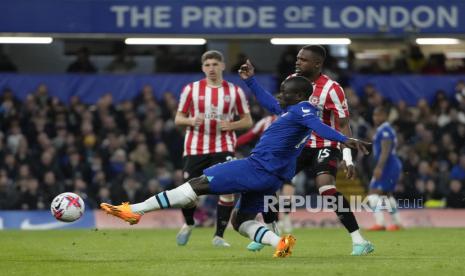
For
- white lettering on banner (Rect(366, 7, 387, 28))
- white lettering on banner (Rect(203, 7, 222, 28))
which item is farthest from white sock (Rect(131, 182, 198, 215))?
white lettering on banner (Rect(366, 7, 387, 28))

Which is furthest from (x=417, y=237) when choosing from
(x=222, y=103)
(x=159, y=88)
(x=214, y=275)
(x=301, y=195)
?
(x=159, y=88)

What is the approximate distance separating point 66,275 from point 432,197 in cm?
1212

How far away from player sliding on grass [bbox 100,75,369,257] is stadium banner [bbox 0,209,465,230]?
28.7ft

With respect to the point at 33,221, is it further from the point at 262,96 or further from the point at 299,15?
the point at 262,96

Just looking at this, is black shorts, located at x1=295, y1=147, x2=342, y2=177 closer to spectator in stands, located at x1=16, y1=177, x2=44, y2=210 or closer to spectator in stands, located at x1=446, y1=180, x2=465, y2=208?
spectator in stands, located at x1=446, y1=180, x2=465, y2=208

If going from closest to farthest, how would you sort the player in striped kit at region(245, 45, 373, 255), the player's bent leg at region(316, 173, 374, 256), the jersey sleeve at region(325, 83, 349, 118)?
the player's bent leg at region(316, 173, 374, 256) < the player in striped kit at region(245, 45, 373, 255) < the jersey sleeve at region(325, 83, 349, 118)

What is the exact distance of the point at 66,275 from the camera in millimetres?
8633

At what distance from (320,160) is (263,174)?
1.62 metres

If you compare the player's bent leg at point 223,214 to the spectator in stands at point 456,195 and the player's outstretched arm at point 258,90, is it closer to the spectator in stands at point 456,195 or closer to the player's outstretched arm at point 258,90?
the player's outstretched arm at point 258,90

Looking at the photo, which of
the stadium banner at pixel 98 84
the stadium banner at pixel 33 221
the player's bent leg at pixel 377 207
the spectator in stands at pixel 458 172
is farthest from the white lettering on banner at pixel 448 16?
the stadium banner at pixel 33 221

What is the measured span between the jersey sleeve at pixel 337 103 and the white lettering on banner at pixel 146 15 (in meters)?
6.62

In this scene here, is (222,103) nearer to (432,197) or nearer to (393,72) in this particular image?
(432,197)

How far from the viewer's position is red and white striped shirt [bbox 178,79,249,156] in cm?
1312

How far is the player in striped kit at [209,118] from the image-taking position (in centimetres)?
1302
